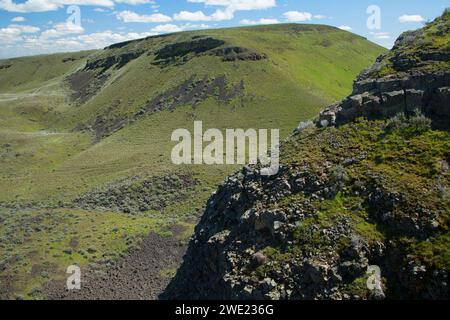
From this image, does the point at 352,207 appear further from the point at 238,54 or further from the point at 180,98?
the point at 238,54

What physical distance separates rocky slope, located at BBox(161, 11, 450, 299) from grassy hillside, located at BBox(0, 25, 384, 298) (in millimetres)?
17120

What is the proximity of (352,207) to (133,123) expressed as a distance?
68.3m

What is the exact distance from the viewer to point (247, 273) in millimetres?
17500

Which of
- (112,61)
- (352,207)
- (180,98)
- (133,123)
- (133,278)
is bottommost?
(133,278)

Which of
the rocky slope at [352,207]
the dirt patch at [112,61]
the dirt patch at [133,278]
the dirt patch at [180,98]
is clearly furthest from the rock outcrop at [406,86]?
the dirt patch at [112,61]

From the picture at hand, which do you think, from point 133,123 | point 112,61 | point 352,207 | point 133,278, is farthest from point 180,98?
point 352,207

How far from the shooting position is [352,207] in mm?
17734

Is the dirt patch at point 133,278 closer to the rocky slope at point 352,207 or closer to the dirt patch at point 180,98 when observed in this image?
the rocky slope at point 352,207

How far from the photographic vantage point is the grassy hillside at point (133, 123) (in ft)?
134

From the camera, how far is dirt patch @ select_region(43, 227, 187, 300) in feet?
94.1

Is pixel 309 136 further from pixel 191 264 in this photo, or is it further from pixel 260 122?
pixel 260 122

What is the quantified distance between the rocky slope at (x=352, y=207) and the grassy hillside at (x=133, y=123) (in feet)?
56.2

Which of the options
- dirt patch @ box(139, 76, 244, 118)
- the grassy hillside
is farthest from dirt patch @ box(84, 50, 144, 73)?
dirt patch @ box(139, 76, 244, 118)

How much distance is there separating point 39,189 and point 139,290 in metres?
31.5
